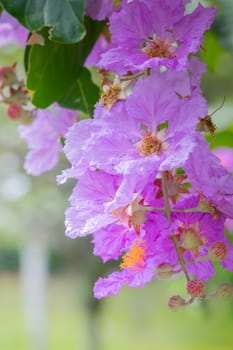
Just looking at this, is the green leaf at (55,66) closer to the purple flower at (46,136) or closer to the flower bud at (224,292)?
the purple flower at (46,136)

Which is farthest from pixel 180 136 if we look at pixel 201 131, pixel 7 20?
pixel 7 20

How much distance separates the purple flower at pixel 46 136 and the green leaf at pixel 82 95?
0.05 ft

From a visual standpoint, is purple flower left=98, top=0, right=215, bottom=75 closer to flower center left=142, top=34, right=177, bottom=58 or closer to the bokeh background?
flower center left=142, top=34, right=177, bottom=58

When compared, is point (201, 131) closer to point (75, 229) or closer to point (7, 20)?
point (75, 229)

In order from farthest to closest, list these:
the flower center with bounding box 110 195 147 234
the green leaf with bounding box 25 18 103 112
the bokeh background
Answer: the bokeh background
the green leaf with bounding box 25 18 103 112
the flower center with bounding box 110 195 147 234

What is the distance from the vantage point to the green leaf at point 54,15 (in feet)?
1.84

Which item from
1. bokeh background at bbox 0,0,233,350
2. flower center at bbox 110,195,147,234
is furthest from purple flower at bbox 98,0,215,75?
bokeh background at bbox 0,0,233,350

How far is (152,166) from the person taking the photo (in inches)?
18.8

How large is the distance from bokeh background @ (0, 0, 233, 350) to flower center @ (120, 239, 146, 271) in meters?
0.46

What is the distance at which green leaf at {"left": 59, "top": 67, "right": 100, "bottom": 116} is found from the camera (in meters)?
0.71

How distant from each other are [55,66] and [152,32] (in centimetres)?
16

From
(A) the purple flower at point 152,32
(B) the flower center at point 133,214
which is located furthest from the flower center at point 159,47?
(B) the flower center at point 133,214

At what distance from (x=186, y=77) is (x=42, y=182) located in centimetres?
313

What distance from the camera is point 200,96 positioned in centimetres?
50
